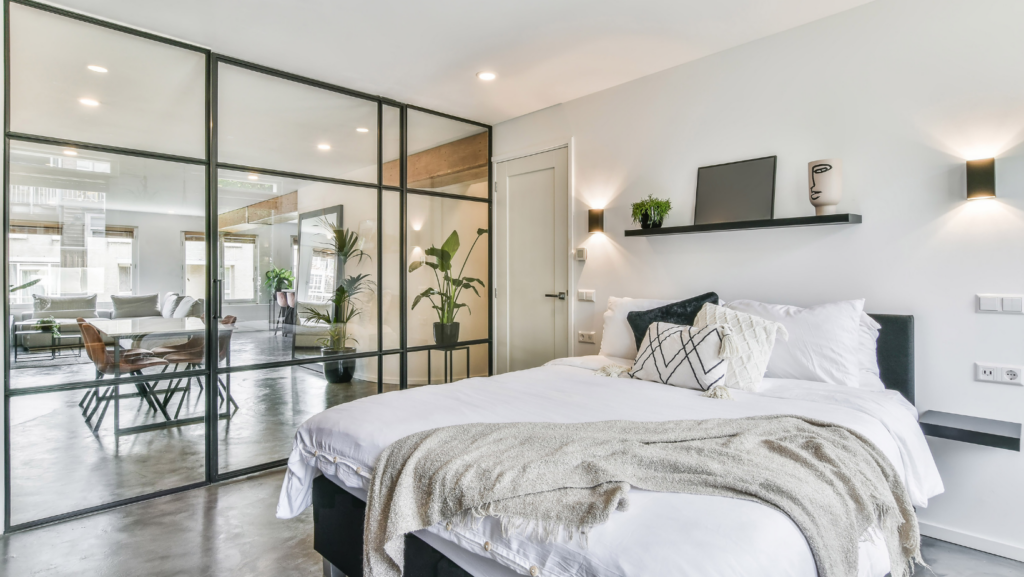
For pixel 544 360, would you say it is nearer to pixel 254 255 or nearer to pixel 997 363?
pixel 254 255

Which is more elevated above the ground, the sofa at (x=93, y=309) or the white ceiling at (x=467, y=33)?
the white ceiling at (x=467, y=33)

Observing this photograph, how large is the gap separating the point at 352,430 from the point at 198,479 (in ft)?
6.19

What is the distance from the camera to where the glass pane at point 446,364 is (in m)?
4.26

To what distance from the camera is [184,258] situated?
3061 mm

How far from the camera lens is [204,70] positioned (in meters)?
3.13

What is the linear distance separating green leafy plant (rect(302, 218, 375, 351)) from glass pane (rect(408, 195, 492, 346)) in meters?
0.46

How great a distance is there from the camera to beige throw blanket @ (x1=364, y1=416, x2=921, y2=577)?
1208mm

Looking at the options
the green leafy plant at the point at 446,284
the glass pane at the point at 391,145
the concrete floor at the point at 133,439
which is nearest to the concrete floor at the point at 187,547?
the concrete floor at the point at 133,439

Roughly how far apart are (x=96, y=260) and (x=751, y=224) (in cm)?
353

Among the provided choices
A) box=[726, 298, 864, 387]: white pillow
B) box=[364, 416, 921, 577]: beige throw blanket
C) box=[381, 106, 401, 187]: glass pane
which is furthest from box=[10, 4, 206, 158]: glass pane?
box=[726, 298, 864, 387]: white pillow

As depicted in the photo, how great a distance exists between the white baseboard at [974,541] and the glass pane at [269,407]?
3.46m

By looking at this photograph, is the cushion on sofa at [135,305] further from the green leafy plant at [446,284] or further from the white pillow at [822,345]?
the white pillow at [822,345]

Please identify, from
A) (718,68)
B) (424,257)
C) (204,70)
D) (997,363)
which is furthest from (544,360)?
(204,70)

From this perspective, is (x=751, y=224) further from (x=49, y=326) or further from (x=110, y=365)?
(x=49, y=326)
